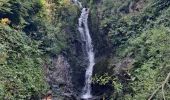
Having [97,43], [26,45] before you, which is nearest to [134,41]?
[97,43]

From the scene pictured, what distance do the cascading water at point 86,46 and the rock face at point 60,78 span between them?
976 mm

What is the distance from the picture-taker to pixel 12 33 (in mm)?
16062

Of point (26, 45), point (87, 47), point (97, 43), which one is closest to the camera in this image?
point (26, 45)

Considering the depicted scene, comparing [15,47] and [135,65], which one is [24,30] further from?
[135,65]

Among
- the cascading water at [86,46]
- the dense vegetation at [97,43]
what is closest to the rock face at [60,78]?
the dense vegetation at [97,43]

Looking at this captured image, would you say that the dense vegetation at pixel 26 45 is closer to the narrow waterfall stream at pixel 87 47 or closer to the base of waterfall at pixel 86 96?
the narrow waterfall stream at pixel 87 47

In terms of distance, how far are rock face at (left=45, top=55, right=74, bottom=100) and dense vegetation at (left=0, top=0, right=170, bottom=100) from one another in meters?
0.48

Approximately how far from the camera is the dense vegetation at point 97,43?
14.2 meters

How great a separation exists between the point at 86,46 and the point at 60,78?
4.56 m

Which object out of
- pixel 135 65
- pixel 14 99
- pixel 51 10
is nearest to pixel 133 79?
pixel 135 65

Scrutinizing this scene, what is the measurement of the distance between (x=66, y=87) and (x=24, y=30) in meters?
3.75

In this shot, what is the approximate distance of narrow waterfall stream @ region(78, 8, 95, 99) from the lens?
62.8ft

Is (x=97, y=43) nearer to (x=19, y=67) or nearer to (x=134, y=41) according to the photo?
(x=134, y=41)

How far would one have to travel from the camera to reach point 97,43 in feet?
73.5
